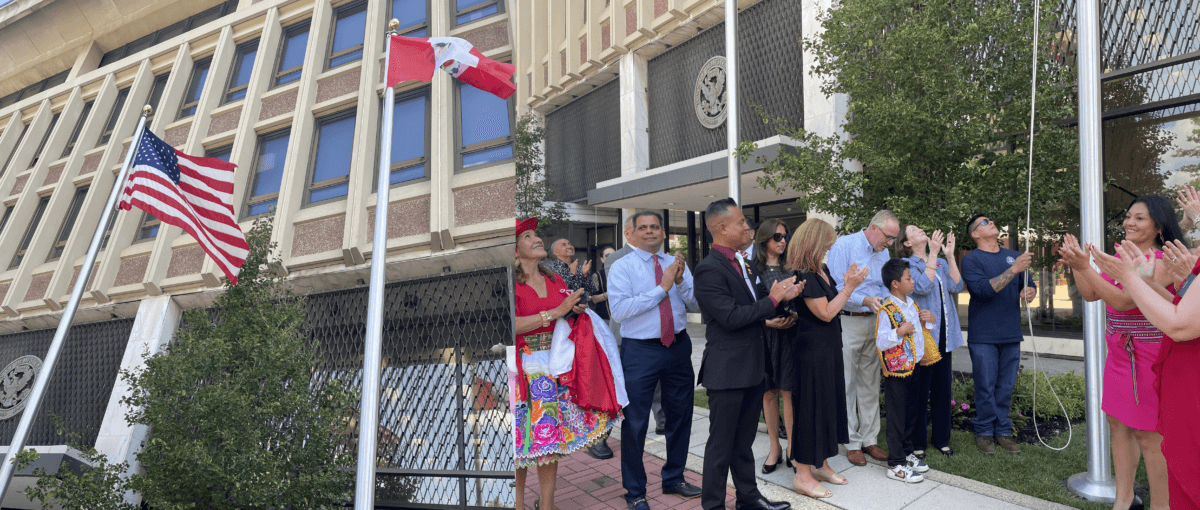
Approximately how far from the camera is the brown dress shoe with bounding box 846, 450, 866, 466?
14.6 feet

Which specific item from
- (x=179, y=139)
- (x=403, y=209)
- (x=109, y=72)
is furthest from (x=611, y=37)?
(x=179, y=139)

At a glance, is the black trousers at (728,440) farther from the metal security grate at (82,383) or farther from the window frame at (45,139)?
the window frame at (45,139)

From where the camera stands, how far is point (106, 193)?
4512mm

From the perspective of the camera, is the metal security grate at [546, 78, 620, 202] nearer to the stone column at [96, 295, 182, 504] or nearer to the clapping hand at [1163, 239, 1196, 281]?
the clapping hand at [1163, 239, 1196, 281]

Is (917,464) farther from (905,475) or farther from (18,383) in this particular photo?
(18,383)

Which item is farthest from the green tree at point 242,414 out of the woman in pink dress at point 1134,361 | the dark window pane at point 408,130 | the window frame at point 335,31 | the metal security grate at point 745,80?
the metal security grate at point 745,80

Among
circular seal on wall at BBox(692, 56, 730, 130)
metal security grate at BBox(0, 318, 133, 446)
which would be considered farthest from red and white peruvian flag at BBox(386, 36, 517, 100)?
circular seal on wall at BBox(692, 56, 730, 130)

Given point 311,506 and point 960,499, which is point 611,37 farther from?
point 311,506

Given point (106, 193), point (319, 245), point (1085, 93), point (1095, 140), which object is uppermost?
point (1085, 93)

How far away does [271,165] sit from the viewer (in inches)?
129

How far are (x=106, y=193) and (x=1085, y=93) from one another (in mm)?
6807

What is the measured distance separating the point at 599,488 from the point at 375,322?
166 centimetres

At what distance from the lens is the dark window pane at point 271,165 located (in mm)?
3227

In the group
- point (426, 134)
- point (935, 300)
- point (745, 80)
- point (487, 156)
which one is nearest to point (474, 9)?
point (487, 156)
